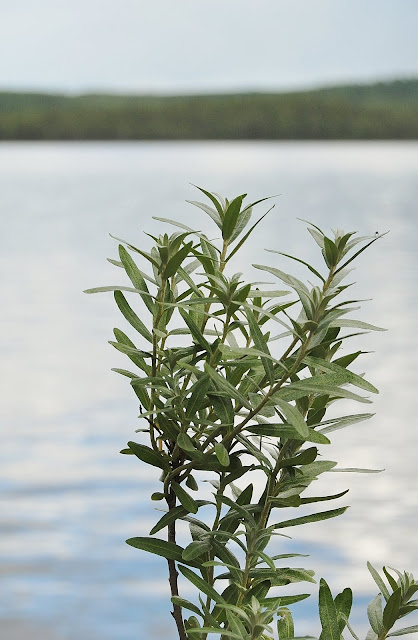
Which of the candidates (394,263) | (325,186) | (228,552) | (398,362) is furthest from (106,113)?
(228,552)

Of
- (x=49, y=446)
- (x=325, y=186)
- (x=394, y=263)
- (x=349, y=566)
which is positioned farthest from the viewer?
(x=325, y=186)

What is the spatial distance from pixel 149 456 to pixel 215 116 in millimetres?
31705

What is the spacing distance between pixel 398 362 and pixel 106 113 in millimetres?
28438

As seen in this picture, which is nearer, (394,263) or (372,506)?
(372,506)

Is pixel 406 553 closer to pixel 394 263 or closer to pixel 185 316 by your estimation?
pixel 185 316

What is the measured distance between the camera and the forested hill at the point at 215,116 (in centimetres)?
3156

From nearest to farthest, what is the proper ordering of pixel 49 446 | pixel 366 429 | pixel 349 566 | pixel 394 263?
pixel 349 566, pixel 49 446, pixel 366 429, pixel 394 263

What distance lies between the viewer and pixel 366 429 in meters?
3.35

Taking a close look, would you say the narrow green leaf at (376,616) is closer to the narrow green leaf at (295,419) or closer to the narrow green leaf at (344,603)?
the narrow green leaf at (344,603)

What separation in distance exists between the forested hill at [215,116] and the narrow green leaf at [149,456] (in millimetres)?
30259

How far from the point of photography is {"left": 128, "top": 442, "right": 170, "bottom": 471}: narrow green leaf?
93 cm

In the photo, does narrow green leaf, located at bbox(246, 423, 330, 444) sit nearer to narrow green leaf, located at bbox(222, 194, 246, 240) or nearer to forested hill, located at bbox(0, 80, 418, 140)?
narrow green leaf, located at bbox(222, 194, 246, 240)

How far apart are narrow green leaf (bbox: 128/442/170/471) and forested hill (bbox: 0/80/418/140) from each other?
30259mm

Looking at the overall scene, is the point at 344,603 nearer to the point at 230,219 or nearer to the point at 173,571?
the point at 173,571
